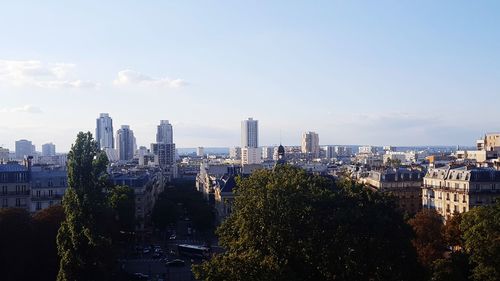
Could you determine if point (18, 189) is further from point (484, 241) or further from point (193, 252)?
point (484, 241)

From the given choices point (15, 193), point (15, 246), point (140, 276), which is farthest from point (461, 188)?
point (15, 193)

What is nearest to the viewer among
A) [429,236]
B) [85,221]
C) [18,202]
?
[85,221]

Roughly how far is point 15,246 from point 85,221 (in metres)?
10.0

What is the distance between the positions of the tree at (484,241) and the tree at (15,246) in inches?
1553

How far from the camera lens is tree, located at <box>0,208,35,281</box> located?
191 feet

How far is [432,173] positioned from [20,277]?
64.8m

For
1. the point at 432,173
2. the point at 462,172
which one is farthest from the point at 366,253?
the point at 432,173

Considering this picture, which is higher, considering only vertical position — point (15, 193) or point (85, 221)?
point (15, 193)

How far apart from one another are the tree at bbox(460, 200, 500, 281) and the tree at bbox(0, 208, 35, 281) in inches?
1553

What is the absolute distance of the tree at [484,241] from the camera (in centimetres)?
4731

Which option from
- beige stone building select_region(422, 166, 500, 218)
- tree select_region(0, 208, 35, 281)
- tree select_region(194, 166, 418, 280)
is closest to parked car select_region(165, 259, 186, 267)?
tree select_region(0, 208, 35, 281)

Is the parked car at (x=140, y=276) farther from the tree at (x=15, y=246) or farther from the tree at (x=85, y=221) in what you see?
the tree at (x=85, y=221)

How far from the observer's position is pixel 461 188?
3489 inches

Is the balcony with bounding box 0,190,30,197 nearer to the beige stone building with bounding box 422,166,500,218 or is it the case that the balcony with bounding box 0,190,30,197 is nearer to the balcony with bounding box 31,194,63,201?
the balcony with bounding box 31,194,63,201
